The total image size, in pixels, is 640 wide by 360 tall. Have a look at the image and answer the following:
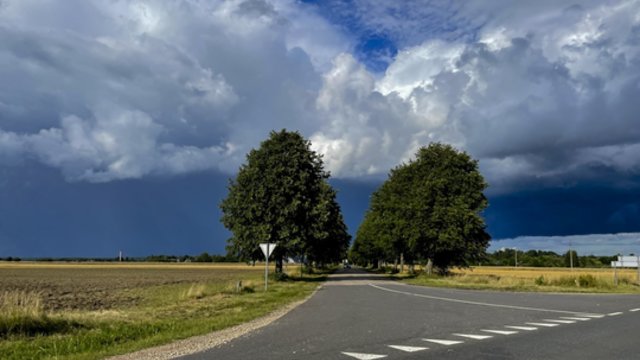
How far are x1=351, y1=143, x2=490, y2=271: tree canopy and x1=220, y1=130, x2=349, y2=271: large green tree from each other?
888 centimetres

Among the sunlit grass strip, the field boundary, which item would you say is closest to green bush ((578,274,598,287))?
the field boundary

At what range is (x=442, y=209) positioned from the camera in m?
50.4

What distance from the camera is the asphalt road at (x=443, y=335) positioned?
32.2 ft

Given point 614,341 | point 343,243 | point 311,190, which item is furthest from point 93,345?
point 343,243

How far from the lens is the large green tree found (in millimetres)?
46375

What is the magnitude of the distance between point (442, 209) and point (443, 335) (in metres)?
39.1

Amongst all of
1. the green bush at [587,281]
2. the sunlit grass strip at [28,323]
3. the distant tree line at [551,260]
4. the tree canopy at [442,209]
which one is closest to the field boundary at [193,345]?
the sunlit grass strip at [28,323]

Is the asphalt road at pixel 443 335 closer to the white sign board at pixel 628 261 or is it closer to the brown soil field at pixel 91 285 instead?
the brown soil field at pixel 91 285

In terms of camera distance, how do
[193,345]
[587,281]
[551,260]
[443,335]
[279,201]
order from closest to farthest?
[193,345], [443,335], [587,281], [279,201], [551,260]

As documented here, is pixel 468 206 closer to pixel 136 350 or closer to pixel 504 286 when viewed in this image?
pixel 504 286

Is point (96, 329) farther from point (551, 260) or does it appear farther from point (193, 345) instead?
point (551, 260)

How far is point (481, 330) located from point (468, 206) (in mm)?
38805

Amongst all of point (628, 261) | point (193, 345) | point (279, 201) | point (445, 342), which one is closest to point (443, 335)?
point (445, 342)

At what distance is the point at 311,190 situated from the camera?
1940 inches
